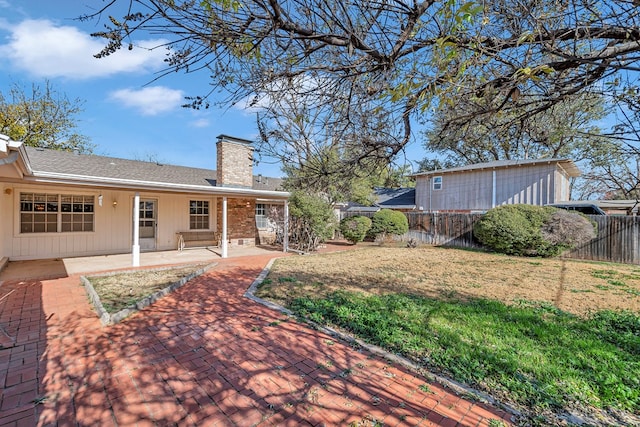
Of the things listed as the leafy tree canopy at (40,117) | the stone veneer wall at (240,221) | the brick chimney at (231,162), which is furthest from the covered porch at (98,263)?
the leafy tree canopy at (40,117)

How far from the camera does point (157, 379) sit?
283cm

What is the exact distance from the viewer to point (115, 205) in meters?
10.3

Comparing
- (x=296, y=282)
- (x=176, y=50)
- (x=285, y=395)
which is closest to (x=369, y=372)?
(x=285, y=395)

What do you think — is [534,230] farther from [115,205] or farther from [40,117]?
[40,117]

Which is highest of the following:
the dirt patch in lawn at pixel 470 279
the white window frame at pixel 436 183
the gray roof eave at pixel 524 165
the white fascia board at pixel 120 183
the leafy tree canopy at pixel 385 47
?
the gray roof eave at pixel 524 165

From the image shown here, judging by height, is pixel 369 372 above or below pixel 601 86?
below

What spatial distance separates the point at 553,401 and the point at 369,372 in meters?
1.65

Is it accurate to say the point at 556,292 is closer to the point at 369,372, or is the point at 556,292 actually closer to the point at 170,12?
the point at 369,372

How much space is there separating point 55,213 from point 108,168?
2.31m

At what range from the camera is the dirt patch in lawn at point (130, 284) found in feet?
16.7

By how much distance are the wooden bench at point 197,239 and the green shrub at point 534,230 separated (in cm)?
1169

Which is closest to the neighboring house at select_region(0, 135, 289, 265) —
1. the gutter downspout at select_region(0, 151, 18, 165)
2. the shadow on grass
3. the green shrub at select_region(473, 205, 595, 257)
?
the gutter downspout at select_region(0, 151, 18, 165)

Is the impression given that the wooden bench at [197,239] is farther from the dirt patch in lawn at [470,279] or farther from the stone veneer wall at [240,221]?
the dirt patch in lawn at [470,279]

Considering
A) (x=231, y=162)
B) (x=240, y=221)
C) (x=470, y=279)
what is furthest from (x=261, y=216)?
(x=470, y=279)
